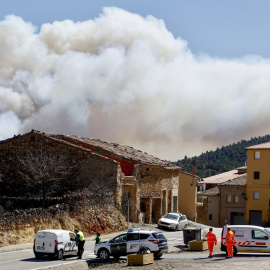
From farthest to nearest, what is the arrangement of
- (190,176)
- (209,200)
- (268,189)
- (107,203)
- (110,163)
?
(209,200)
(268,189)
(190,176)
(110,163)
(107,203)

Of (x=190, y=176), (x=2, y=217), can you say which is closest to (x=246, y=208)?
(x=190, y=176)

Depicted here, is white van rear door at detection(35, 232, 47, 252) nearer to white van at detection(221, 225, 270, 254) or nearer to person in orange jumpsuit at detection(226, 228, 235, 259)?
person in orange jumpsuit at detection(226, 228, 235, 259)

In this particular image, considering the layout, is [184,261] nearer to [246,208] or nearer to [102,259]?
[102,259]

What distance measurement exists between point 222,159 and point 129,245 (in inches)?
5052

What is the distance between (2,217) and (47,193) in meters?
10.4

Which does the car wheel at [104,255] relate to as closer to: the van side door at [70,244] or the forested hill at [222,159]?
the van side door at [70,244]

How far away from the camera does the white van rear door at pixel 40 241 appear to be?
98.9 ft

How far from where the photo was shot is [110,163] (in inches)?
1913

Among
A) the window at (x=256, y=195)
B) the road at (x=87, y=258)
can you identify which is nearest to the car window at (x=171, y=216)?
the road at (x=87, y=258)

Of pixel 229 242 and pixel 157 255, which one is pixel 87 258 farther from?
pixel 229 242

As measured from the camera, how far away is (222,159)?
15750cm

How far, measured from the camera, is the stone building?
4862 cm

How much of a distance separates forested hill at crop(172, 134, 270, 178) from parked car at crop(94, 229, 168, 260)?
10036 centimetres

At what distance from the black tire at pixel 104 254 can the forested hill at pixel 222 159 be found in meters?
101
